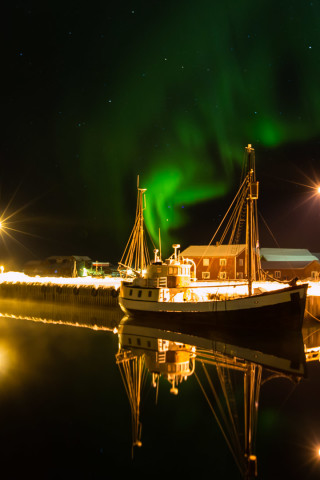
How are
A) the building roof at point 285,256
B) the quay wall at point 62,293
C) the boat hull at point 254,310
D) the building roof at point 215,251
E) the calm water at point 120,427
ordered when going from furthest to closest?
the building roof at point 285,256
the building roof at point 215,251
the quay wall at point 62,293
the boat hull at point 254,310
the calm water at point 120,427

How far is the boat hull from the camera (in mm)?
29922

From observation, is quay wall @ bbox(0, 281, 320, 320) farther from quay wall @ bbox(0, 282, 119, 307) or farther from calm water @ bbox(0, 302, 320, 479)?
calm water @ bbox(0, 302, 320, 479)

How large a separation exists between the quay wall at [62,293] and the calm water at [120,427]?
84.4 ft

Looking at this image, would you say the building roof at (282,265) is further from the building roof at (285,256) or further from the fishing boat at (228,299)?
the fishing boat at (228,299)

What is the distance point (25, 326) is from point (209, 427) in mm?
26837

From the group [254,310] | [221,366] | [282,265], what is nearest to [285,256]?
[282,265]

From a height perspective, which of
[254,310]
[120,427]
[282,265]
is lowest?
[120,427]

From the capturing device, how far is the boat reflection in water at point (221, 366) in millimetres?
14250

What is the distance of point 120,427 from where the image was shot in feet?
46.7

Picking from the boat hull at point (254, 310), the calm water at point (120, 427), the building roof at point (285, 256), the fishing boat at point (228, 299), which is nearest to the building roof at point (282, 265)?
the building roof at point (285, 256)

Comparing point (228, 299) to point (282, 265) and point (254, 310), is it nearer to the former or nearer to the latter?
point (254, 310)

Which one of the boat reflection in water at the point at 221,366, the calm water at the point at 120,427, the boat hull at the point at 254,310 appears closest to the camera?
the calm water at the point at 120,427

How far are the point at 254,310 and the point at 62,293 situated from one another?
31243 mm

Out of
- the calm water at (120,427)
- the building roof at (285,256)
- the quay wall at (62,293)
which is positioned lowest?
the calm water at (120,427)
